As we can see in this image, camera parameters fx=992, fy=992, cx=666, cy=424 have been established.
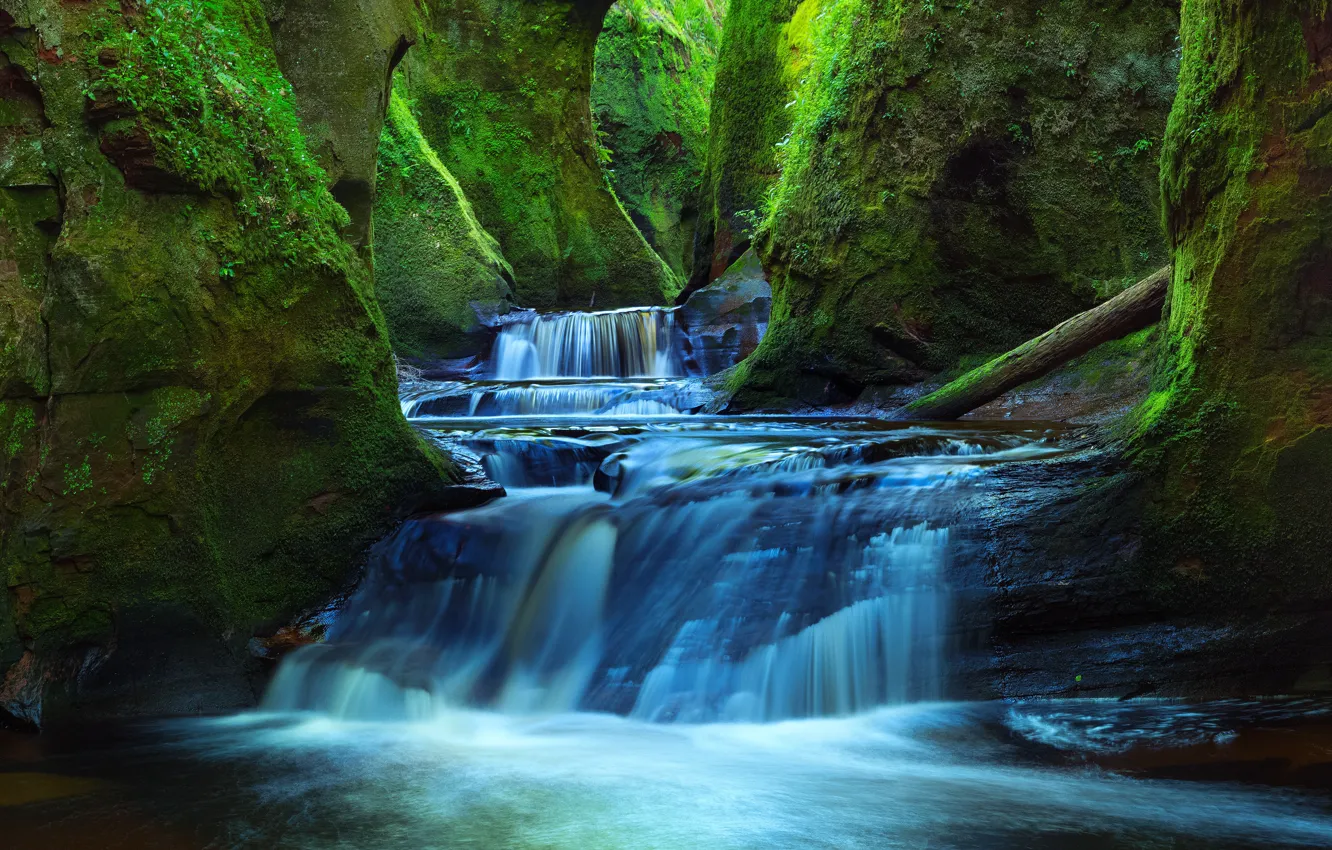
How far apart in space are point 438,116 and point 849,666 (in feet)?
55.4

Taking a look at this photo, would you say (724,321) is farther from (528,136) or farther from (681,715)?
(681,715)

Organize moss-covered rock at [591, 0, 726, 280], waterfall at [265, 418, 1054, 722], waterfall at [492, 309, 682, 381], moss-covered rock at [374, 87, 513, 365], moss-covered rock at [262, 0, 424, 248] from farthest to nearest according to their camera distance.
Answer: moss-covered rock at [591, 0, 726, 280] → moss-covered rock at [374, 87, 513, 365] → waterfall at [492, 309, 682, 381] → moss-covered rock at [262, 0, 424, 248] → waterfall at [265, 418, 1054, 722]

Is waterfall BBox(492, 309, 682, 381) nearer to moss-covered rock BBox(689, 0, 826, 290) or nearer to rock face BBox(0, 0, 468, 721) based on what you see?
moss-covered rock BBox(689, 0, 826, 290)

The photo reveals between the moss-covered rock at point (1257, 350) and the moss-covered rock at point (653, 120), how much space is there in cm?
2358

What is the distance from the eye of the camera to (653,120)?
95.4 feet

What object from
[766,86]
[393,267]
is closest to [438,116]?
[393,267]

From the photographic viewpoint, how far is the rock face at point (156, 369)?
4.03 m

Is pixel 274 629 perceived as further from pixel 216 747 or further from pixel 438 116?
pixel 438 116

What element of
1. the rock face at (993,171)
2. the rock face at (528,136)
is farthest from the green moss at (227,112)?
the rock face at (528,136)

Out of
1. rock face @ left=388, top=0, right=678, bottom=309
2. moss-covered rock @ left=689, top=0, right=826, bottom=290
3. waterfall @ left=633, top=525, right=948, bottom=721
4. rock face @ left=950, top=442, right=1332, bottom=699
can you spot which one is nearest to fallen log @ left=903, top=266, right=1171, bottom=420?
rock face @ left=950, top=442, right=1332, bottom=699

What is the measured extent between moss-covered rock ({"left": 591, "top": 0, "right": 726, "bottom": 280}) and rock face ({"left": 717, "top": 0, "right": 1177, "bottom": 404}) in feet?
59.2

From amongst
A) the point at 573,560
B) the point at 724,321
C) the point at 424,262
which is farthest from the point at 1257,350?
the point at 424,262

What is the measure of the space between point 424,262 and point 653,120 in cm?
1561

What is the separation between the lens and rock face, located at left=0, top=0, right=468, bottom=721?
13.2ft
